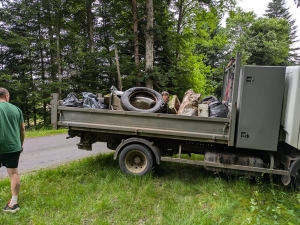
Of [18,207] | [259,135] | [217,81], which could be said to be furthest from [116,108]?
[217,81]

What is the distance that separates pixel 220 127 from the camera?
11.8 feet

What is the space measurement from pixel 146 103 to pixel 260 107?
6.82ft

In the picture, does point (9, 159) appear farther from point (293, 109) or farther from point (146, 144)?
point (293, 109)

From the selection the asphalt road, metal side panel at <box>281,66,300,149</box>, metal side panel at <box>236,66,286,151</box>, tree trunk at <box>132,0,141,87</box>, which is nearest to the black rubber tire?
metal side panel at <box>236,66,286,151</box>

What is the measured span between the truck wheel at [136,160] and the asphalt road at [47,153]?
6.76ft

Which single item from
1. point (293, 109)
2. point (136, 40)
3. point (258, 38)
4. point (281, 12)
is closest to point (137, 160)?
point (293, 109)

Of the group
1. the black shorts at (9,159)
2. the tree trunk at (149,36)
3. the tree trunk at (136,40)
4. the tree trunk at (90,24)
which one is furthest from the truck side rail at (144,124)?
the tree trunk at (90,24)

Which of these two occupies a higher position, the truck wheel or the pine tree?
the pine tree

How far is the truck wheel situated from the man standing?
68.7 inches

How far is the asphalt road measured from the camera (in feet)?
16.6

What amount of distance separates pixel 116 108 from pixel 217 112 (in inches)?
78.2

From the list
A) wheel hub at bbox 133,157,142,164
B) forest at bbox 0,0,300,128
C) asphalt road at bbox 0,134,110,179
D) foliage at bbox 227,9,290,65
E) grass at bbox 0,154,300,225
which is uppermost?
foliage at bbox 227,9,290,65

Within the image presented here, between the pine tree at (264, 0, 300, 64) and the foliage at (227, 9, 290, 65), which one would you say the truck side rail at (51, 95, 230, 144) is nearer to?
the foliage at (227, 9, 290, 65)

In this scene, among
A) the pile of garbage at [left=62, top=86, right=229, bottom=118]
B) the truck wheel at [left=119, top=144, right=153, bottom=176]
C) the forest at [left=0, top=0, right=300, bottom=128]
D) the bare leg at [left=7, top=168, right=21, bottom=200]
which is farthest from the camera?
the forest at [left=0, top=0, right=300, bottom=128]
